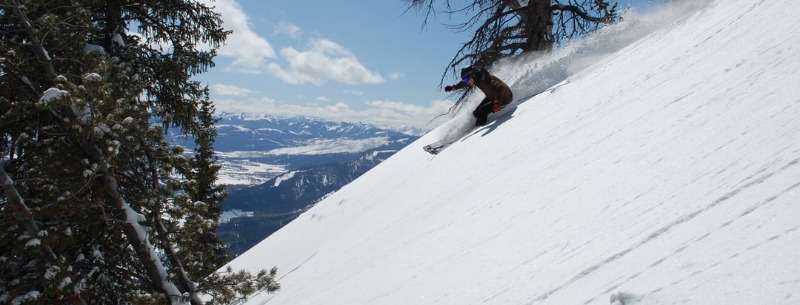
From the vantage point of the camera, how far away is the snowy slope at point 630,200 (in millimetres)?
1743

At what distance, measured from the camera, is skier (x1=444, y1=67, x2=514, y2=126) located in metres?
8.97

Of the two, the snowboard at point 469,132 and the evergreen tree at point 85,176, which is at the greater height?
the evergreen tree at point 85,176

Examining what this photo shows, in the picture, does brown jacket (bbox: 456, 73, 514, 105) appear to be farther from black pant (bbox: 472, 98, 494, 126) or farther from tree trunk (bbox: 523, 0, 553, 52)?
tree trunk (bbox: 523, 0, 553, 52)

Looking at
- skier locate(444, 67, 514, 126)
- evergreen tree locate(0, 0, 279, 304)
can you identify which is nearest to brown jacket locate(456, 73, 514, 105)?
skier locate(444, 67, 514, 126)

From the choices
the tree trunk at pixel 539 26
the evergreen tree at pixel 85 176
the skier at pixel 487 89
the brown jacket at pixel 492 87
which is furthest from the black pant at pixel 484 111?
the evergreen tree at pixel 85 176

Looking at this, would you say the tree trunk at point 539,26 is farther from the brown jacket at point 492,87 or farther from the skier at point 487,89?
the brown jacket at point 492,87

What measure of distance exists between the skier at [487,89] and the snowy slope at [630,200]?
1.92 metres

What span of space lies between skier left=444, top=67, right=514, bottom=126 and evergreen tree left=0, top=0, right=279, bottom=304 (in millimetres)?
5495

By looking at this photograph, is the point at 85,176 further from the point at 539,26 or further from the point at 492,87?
the point at 539,26

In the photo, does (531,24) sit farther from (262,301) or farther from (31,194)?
(31,194)

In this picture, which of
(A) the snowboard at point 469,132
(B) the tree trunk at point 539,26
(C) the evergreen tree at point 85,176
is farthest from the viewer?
(B) the tree trunk at point 539,26

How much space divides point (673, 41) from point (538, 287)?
607 cm

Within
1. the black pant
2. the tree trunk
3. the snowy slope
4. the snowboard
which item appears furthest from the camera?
the tree trunk

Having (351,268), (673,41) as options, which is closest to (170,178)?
(351,268)
